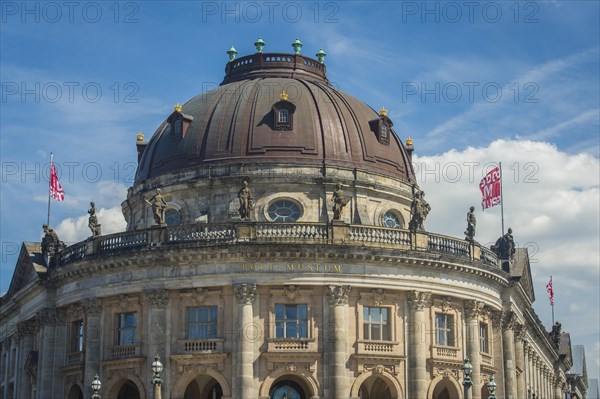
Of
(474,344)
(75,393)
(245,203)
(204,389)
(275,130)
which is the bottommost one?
(204,389)

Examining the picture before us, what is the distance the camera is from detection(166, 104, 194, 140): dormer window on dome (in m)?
62.8

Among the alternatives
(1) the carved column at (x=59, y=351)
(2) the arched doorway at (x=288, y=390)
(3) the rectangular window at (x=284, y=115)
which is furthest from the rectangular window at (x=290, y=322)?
(1) the carved column at (x=59, y=351)

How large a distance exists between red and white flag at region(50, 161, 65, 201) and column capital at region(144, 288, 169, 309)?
1339cm

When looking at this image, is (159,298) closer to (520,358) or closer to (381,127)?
(381,127)

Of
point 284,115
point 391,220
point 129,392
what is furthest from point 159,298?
point 391,220

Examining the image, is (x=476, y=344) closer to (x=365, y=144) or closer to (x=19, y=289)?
(x=365, y=144)

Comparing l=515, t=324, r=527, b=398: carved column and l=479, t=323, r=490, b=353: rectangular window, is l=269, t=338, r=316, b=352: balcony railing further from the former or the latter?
l=515, t=324, r=527, b=398: carved column

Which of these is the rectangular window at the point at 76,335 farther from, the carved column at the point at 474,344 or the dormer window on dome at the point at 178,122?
the carved column at the point at 474,344

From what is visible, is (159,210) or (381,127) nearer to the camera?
(159,210)

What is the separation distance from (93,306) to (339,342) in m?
12.9

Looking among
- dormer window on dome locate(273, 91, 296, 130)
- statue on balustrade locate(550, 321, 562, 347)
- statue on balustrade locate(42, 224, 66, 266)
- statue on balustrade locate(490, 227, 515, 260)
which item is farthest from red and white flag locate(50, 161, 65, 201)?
statue on balustrade locate(550, 321, 562, 347)

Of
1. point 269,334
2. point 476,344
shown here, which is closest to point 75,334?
point 269,334

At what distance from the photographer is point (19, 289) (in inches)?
2623

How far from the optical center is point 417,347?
54469 millimetres
